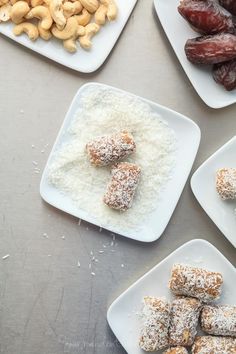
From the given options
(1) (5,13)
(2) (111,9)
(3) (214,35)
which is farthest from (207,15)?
(1) (5,13)

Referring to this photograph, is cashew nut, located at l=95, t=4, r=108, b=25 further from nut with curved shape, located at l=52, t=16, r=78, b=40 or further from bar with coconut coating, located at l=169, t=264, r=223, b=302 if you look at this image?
bar with coconut coating, located at l=169, t=264, r=223, b=302

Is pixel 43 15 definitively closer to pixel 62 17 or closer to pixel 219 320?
pixel 62 17

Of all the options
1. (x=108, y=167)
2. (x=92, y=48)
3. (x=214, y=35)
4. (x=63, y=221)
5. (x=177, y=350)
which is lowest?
(x=177, y=350)

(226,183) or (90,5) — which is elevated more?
(90,5)

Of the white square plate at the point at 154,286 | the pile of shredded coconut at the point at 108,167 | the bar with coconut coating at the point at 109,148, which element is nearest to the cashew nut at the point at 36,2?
the pile of shredded coconut at the point at 108,167

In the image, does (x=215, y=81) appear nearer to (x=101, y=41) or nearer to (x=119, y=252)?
(x=101, y=41)

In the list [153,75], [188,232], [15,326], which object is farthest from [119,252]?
[153,75]

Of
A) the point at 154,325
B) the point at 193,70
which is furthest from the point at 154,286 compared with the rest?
the point at 193,70
